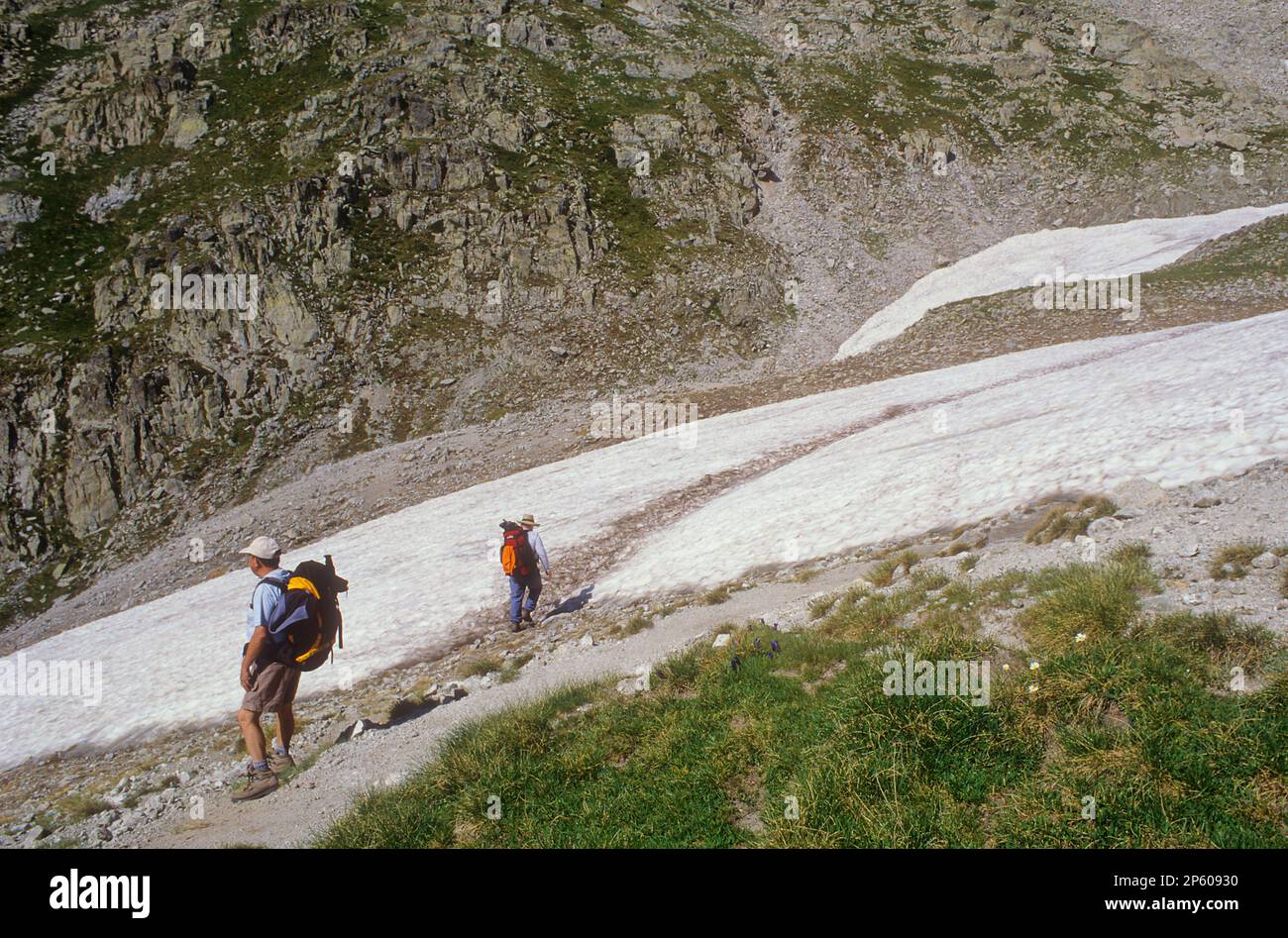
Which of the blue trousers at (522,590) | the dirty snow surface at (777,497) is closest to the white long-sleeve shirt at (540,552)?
the blue trousers at (522,590)

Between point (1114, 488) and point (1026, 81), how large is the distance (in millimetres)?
80329

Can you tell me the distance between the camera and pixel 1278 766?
195 inches

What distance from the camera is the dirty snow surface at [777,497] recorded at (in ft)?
45.6

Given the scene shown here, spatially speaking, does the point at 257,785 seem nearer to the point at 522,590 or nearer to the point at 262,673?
the point at 262,673

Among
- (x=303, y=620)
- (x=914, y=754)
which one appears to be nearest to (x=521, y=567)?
(x=303, y=620)

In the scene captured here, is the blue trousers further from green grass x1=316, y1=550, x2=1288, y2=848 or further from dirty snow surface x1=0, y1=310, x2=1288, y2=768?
green grass x1=316, y1=550, x2=1288, y2=848

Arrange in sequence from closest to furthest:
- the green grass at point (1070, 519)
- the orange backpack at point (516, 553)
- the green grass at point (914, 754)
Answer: the green grass at point (914, 754), the green grass at point (1070, 519), the orange backpack at point (516, 553)

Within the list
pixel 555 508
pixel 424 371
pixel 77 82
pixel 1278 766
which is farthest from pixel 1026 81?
pixel 77 82

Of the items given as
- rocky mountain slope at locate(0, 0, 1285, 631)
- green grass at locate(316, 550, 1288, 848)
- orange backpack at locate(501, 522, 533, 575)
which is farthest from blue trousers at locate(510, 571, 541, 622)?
rocky mountain slope at locate(0, 0, 1285, 631)

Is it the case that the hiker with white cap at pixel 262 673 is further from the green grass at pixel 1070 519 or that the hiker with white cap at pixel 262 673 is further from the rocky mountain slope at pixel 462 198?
the rocky mountain slope at pixel 462 198

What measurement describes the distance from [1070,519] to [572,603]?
11.3 metres

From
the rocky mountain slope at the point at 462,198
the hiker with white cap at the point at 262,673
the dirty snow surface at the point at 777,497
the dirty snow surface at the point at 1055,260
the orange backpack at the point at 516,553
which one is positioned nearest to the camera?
the hiker with white cap at the point at 262,673

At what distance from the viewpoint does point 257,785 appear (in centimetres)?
968
